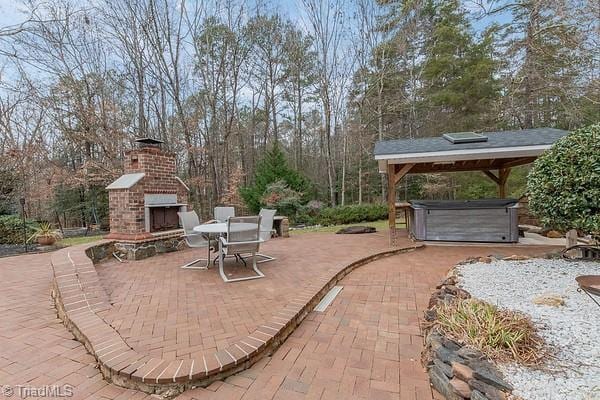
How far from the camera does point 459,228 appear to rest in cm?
630

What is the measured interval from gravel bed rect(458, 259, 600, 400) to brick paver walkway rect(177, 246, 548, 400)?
56 cm

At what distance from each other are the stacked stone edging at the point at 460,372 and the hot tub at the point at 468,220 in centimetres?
486

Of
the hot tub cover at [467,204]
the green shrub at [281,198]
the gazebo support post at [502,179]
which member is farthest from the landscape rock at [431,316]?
the green shrub at [281,198]

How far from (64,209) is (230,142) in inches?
340

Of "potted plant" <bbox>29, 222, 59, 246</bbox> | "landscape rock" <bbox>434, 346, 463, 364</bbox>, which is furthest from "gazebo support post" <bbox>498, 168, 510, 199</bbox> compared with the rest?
"potted plant" <bbox>29, 222, 59, 246</bbox>

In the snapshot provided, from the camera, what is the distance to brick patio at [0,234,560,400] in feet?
5.82

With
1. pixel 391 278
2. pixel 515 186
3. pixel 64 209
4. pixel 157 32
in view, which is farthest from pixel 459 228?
pixel 64 209

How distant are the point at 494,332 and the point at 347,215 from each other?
9.86 m

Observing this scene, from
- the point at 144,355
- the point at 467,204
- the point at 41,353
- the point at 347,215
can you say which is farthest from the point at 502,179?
the point at 41,353

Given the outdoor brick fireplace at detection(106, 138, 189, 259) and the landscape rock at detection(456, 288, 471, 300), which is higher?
the outdoor brick fireplace at detection(106, 138, 189, 259)

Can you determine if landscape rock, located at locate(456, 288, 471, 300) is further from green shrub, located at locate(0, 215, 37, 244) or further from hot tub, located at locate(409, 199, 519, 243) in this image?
green shrub, located at locate(0, 215, 37, 244)

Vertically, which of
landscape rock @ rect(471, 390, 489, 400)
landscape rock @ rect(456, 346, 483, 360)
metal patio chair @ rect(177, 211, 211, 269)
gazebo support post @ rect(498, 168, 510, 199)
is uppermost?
gazebo support post @ rect(498, 168, 510, 199)

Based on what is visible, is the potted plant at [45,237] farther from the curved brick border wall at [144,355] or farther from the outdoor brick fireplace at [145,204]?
the curved brick border wall at [144,355]

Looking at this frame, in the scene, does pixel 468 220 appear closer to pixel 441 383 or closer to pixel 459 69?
pixel 441 383
